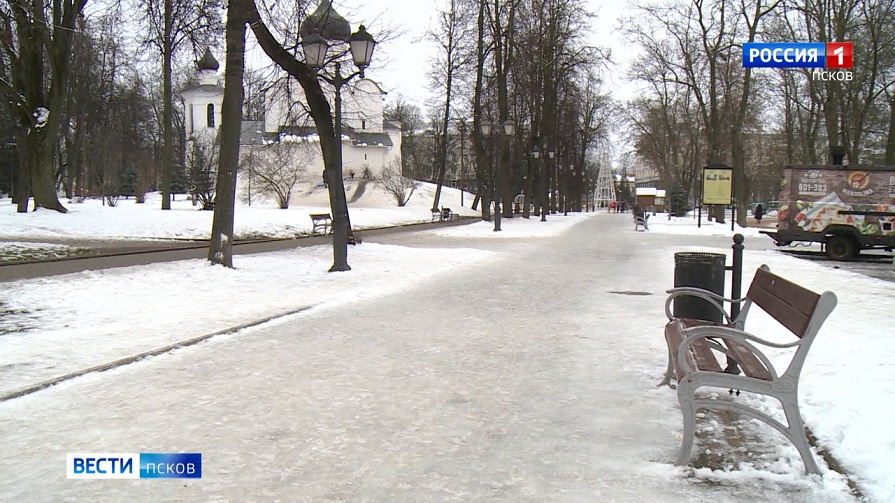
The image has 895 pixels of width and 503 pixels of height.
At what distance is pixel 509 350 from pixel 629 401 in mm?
1969

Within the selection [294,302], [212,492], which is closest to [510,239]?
[294,302]

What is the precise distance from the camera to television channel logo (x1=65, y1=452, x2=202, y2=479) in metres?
3.78

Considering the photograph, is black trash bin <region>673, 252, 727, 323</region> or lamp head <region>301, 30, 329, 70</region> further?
lamp head <region>301, 30, 329, 70</region>

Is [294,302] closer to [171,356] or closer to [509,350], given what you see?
[171,356]

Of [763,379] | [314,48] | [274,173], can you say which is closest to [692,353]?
[763,379]

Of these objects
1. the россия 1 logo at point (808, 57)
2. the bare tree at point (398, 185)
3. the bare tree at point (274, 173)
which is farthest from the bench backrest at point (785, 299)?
the bare tree at point (398, 185)

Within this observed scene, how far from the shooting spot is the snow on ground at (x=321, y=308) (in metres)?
4.41

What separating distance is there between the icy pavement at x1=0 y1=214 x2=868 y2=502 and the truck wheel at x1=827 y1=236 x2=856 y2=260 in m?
13.6

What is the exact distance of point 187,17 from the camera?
16.0m

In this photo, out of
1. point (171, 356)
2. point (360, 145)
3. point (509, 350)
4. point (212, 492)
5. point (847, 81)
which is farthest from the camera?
point (360, 145)

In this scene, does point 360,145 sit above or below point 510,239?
above

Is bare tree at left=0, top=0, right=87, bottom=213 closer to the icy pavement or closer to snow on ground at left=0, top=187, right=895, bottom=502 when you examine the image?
snow on ground at left=0, top=187, right=895, bottom=502

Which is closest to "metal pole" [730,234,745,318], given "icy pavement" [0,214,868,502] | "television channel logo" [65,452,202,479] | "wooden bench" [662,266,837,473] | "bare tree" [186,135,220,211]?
"icy pavement" [0,214,868,502]

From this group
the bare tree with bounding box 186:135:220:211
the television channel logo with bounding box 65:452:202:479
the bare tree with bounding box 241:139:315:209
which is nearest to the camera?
the television channel logo with bounding box 65:452:202:479
